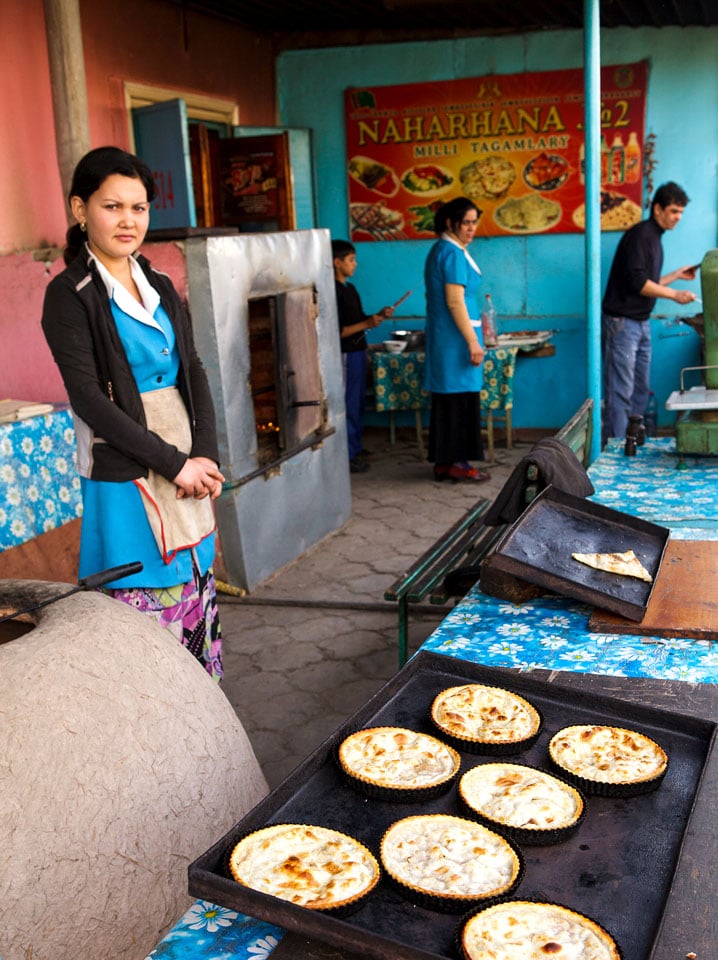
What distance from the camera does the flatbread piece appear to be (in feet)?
8.43

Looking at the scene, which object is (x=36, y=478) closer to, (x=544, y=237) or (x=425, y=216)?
(x=425, y=216)

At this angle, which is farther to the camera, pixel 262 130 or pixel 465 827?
pixel 262 130

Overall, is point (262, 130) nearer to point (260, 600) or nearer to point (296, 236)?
point (296, 236)

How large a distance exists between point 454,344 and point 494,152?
2436 millimetres

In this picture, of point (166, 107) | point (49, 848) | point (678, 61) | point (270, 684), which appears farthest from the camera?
point (678, 61)

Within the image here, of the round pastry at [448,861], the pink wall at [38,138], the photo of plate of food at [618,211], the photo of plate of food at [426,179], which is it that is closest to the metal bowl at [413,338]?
the photo of plate of food at [426,179]

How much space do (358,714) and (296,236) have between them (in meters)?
4.17

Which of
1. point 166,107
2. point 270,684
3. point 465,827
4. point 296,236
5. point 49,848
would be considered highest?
point 166,107

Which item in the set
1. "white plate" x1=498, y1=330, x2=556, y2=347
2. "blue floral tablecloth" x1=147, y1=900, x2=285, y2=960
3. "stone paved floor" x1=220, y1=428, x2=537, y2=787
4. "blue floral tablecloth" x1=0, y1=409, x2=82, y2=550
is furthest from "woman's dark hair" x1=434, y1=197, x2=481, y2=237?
"blue floral tablecloth" x1=147, y1=900, x2=285, y2=960

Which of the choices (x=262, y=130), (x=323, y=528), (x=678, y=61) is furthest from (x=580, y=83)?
(x=323, y=528)

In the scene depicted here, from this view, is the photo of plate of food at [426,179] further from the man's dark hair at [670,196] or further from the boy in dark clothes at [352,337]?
the man's dark hair at [670,196]

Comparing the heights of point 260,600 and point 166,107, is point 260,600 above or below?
below

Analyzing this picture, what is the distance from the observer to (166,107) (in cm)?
601

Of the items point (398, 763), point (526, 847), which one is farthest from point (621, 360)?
point (526, 847)
